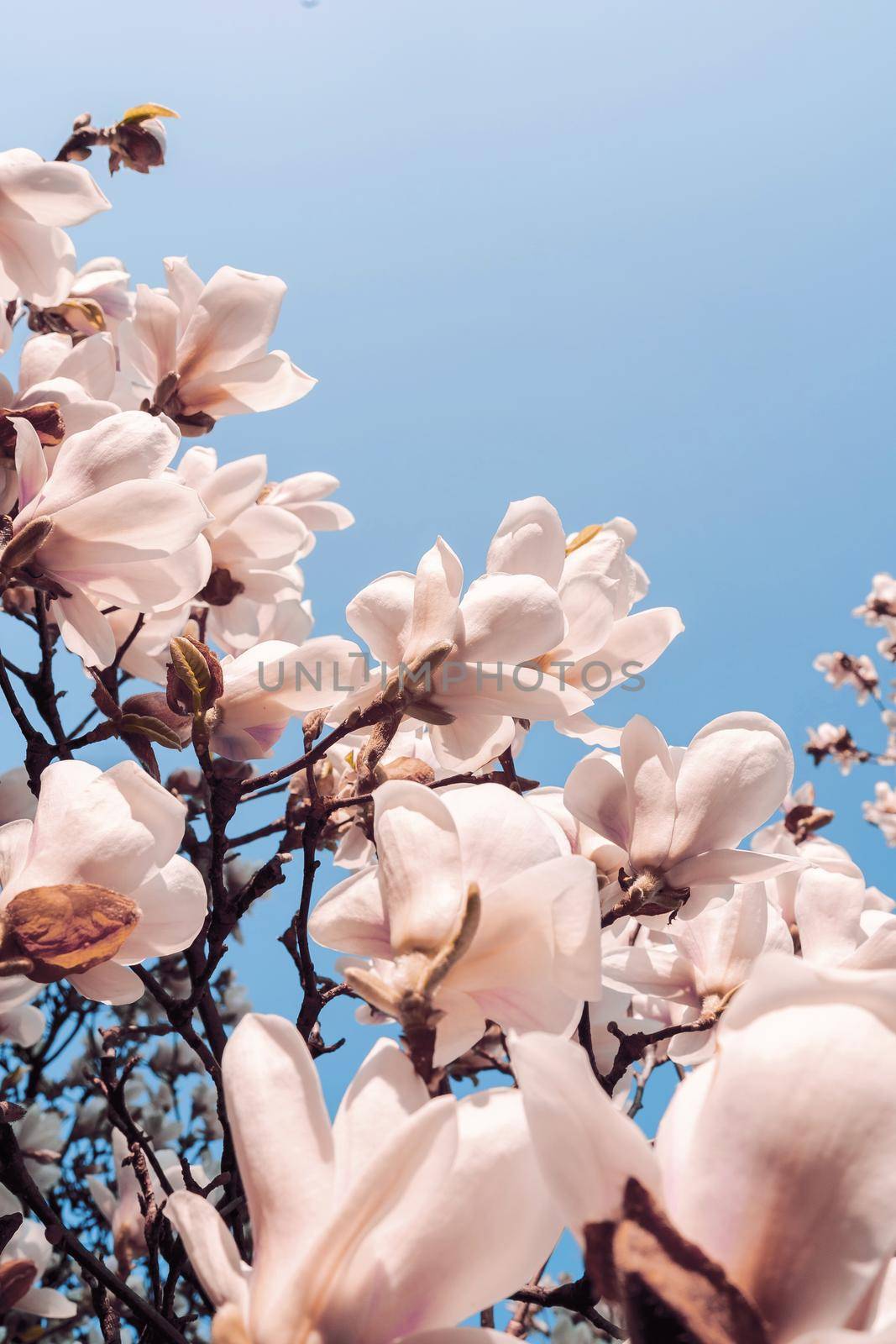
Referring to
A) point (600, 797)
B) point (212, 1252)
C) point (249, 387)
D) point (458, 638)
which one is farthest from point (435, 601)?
point (249, 387)

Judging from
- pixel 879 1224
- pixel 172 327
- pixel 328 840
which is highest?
pixel 172 327

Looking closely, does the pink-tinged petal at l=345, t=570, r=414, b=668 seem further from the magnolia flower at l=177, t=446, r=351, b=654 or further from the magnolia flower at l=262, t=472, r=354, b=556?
the magnolia flower at l=262, t=472, r=354, b=556

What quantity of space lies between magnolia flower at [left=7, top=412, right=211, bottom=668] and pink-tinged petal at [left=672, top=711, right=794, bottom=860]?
2.16 feet

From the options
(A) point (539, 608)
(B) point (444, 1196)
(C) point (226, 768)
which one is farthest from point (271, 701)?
(B) point (444, 1196)

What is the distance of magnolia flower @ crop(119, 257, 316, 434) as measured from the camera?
1654 millimetres

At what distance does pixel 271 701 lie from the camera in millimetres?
1298

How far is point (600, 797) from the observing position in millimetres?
1112

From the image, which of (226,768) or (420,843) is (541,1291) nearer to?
(420,843)

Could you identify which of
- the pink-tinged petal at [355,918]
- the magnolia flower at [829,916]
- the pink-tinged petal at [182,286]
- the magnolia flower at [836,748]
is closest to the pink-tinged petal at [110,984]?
the pink-tinged petal at [355,918]

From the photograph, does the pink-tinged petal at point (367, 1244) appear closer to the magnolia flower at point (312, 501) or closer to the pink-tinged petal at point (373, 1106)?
the pink-tinged petal at point (373, 1106)

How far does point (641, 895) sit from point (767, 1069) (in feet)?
2.21

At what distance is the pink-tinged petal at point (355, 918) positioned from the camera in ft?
2.43

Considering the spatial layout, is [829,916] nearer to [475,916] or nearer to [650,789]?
[650,789]

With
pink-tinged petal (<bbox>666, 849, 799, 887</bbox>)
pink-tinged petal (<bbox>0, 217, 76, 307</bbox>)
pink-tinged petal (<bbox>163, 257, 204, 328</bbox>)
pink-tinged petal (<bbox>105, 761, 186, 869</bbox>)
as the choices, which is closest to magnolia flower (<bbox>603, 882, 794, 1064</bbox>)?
pink-tinged petal (<bbox>666, 849, 799, 887</bbox>)
